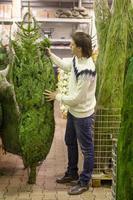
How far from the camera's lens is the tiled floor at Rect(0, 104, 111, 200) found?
13.2ft

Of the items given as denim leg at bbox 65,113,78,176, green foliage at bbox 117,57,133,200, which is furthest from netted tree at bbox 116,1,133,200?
denim leg at bbox 65,113,78,176

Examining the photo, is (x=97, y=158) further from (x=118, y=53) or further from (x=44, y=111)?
(x=118, y=53)

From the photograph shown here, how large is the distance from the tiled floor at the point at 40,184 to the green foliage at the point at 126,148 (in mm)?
2655

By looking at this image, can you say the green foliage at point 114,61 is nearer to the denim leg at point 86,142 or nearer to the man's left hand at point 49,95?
the denim leg at point 86,142

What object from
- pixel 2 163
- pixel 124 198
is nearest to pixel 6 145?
pixel 2 163

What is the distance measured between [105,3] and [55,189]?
1.85 metres

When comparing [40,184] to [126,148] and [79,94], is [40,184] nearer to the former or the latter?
[79,94]

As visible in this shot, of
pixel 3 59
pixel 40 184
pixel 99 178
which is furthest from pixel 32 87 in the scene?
pixel 99 178

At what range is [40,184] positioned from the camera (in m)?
4.34

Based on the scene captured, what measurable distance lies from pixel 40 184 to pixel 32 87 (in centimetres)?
100

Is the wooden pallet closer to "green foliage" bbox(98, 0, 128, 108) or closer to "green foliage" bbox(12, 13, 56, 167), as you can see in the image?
"green foliage" bbox(12, 13, 56, 167)

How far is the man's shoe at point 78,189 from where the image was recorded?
4082 mm

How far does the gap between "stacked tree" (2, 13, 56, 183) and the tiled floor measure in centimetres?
30

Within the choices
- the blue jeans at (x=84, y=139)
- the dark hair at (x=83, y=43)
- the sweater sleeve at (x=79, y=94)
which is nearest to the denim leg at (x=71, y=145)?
the blue jeans at (x=84, y=139)
